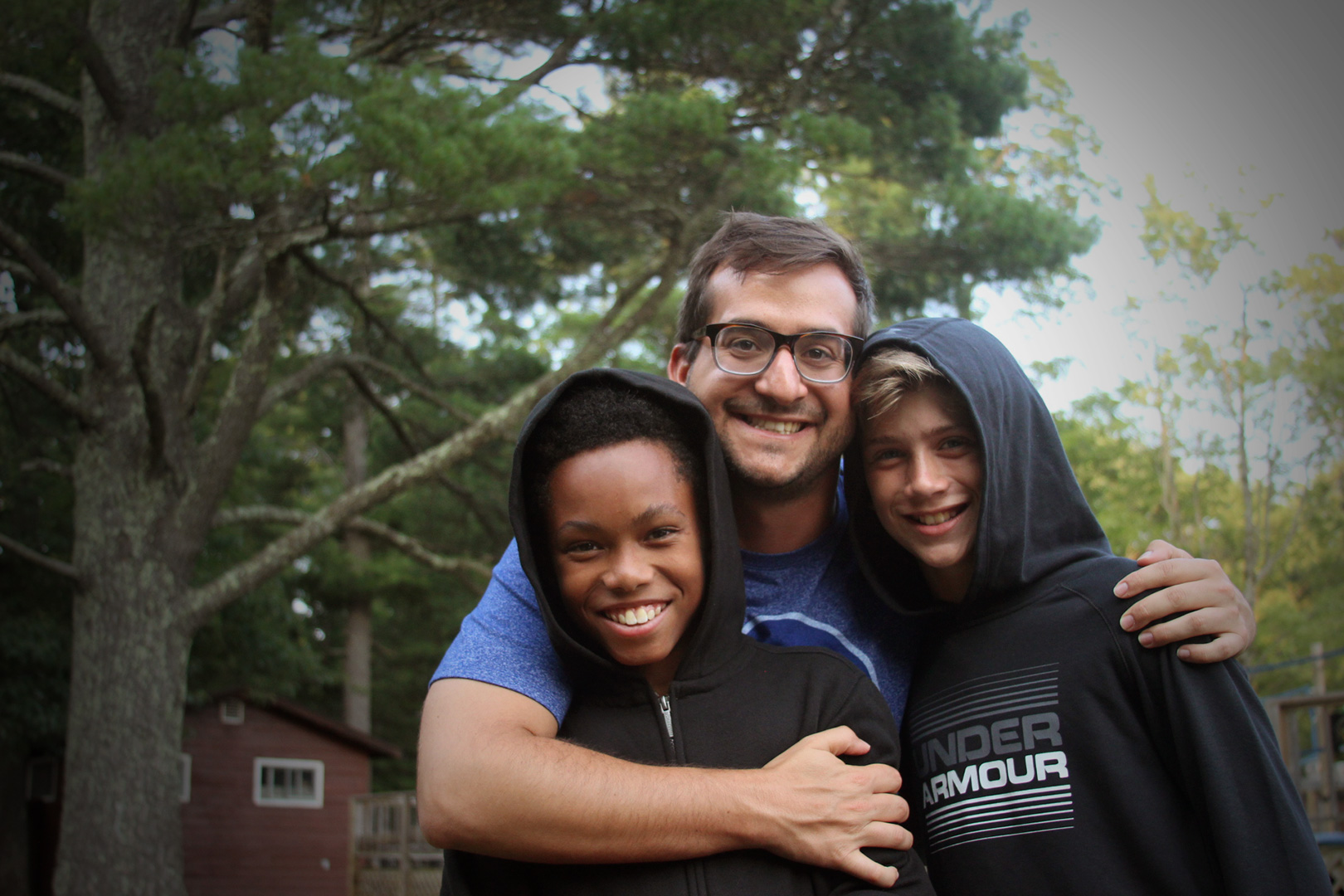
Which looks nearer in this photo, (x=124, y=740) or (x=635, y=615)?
(x=635, y=615)

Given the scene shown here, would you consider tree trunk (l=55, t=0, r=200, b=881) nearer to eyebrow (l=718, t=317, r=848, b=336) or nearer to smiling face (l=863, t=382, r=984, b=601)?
eyebrow (l=718, t=317, r=848, b=336)

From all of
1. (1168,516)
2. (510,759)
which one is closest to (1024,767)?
(510,759)

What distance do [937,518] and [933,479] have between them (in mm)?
95

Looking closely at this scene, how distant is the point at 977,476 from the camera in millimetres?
2219

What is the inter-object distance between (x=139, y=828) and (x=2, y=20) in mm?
A: 7029

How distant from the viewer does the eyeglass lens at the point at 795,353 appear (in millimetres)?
2529

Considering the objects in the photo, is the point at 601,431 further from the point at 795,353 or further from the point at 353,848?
the point at 353,848

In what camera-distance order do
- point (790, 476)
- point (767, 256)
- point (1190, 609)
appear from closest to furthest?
point (1190, 609), point (790, 476), point (767, 256)

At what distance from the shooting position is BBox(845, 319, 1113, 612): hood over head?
7.00 feet

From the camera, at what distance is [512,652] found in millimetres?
2055

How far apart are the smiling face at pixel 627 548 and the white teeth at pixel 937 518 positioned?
0.53 m

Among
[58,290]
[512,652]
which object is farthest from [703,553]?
[58,290]

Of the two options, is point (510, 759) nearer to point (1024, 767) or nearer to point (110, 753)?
Answer: point (1024, 767)

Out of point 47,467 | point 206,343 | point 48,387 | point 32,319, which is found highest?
point 32,319
